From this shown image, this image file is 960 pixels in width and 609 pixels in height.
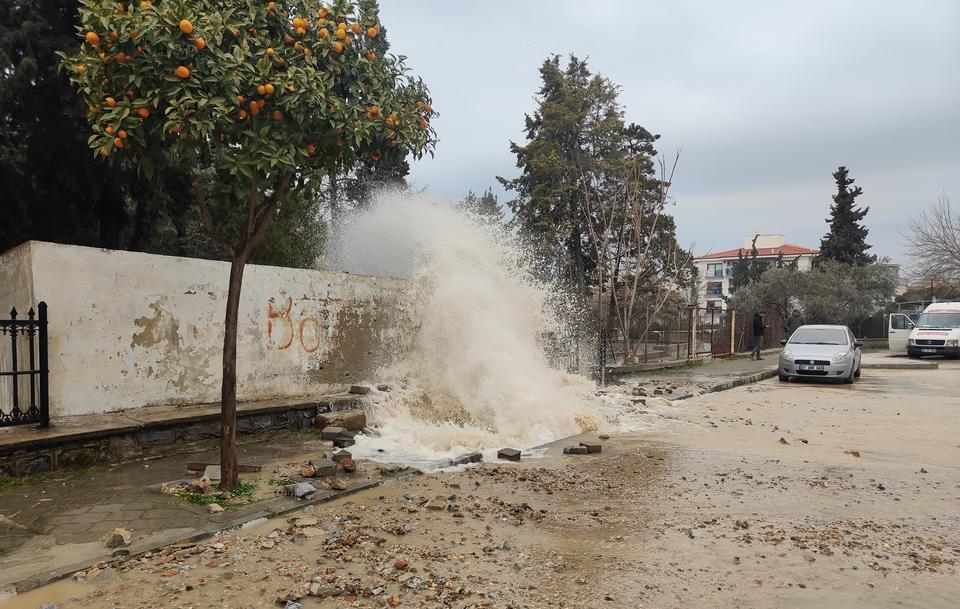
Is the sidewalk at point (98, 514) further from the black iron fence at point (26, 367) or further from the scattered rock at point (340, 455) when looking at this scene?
the black iron fence at point (26, 367)

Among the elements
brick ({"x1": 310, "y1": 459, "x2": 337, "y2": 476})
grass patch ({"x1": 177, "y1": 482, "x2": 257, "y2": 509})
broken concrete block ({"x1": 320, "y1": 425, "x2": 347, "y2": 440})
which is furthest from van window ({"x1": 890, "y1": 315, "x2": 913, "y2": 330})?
grass patch ({"x1": 177, "y1": 482, "x2": 257, "y2": 509})

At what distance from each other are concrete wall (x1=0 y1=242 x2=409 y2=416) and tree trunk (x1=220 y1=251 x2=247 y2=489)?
2.36m

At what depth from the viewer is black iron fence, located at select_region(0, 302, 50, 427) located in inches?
235

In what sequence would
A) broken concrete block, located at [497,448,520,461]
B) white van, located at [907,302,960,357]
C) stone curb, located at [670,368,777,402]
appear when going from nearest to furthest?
broken concrete block, located at [497,448,520,461] < stone curb, located at [670,368,777,402] < white van, located at [907,302,960,357]

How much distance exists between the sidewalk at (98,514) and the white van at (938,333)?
26.6m

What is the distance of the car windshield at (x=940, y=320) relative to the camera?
24.8m

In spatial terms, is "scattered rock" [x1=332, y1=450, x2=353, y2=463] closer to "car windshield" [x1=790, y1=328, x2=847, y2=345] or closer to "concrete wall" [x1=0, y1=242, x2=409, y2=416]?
"concrete wall" [x1=0, y1=242, x2=409, y2=416]

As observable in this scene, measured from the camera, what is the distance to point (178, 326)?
7504 mm

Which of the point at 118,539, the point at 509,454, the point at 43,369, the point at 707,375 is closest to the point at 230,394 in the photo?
the point at 118,539

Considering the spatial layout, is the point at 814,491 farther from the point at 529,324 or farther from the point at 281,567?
the point at 529,324

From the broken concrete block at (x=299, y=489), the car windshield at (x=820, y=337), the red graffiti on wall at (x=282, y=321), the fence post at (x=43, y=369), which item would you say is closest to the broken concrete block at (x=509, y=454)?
the broken concrete block at (x=299, y=489)

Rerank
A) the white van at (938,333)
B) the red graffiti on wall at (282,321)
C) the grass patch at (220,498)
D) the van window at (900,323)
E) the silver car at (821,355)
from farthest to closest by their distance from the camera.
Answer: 1. the van window at (900,323)
2. the white van at (938,333)
3. the silver car at (821,355)
4. the red graffiti on wall at (282,321)
5. the grass patch at (220,498)

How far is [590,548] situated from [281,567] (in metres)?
2.16

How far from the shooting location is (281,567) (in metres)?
3.96
